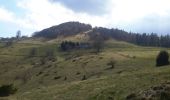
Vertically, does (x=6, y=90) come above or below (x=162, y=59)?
below

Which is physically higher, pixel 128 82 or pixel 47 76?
pixel 128 82

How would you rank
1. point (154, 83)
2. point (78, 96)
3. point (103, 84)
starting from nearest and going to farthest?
point (154, 83) → point (78, 96) → point (103, 84)

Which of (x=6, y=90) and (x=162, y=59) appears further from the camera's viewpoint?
(x=162, y=59)

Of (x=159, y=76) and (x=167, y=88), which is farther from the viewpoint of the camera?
(x=159, y=76)

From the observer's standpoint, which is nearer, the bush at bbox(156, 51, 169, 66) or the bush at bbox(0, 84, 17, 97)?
the bush at bbox(0, 84, 17, 97)

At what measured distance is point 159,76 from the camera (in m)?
43.0

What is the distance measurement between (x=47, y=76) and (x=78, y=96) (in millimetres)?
70183

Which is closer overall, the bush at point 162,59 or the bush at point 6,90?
the bush at point 6,90

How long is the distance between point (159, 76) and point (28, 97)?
1675 centimetres

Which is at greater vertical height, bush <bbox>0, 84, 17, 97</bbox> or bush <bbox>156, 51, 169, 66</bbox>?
bush <bbox>156, 51, 169, 66</bbox>

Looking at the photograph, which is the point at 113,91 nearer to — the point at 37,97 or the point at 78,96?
the point at 78,96

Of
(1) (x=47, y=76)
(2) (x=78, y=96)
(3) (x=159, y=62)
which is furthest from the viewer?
(1) (x=47, y=76)

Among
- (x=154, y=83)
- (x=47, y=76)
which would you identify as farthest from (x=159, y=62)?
(x=154, y=83)

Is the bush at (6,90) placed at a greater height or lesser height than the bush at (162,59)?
lesser
